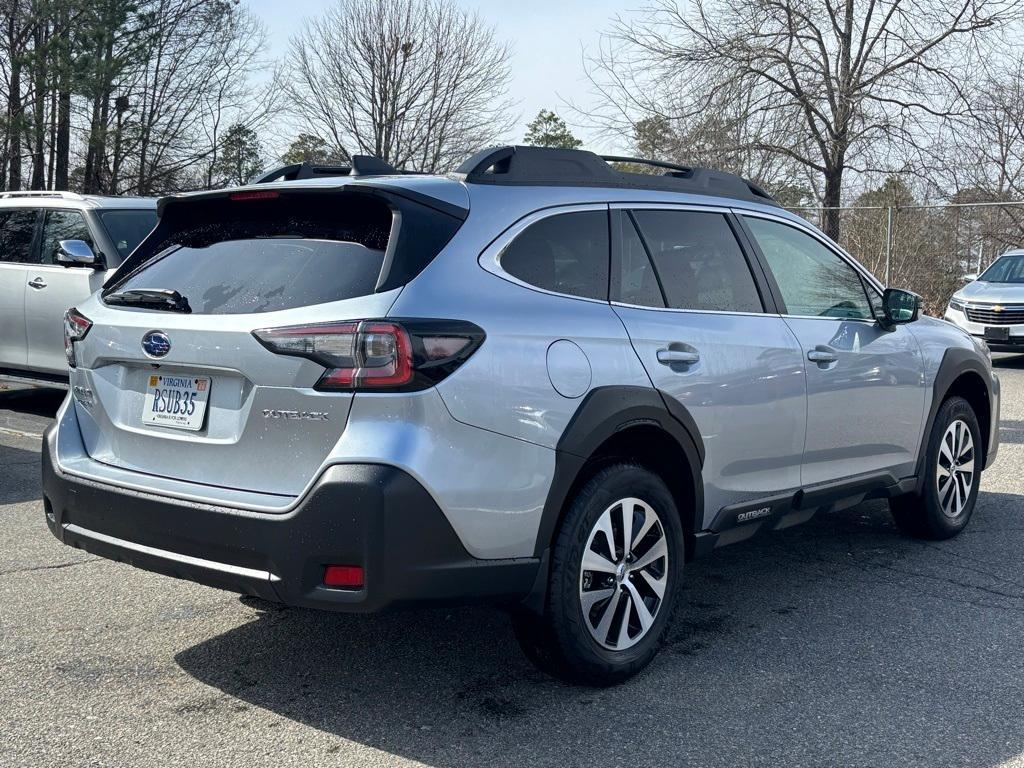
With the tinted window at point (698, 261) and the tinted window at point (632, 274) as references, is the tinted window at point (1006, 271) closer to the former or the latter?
the tinted window at point (698, 261)

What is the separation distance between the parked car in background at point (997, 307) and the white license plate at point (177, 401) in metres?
12.7

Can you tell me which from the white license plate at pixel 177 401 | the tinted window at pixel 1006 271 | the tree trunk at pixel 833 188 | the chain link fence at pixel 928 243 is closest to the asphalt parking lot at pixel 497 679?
the white license plate at pixel 177 401

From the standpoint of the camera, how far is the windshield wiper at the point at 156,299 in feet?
12.0

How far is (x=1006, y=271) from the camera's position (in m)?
16.2

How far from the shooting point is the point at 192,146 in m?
25.3

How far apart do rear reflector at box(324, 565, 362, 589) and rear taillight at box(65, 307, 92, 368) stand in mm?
1363

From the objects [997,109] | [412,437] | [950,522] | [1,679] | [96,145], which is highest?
[997,109]

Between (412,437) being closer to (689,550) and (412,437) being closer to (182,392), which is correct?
(182,392)

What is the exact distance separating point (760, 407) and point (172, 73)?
75.1 feet

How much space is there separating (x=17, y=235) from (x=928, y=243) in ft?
49.7

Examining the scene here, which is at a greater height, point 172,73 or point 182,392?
point 172,73

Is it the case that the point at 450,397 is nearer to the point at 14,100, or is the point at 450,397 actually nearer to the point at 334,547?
the point at 334,547

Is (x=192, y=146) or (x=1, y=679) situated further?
(x=192, y=146)

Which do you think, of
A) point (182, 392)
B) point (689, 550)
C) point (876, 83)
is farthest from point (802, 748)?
point (876, 83)
